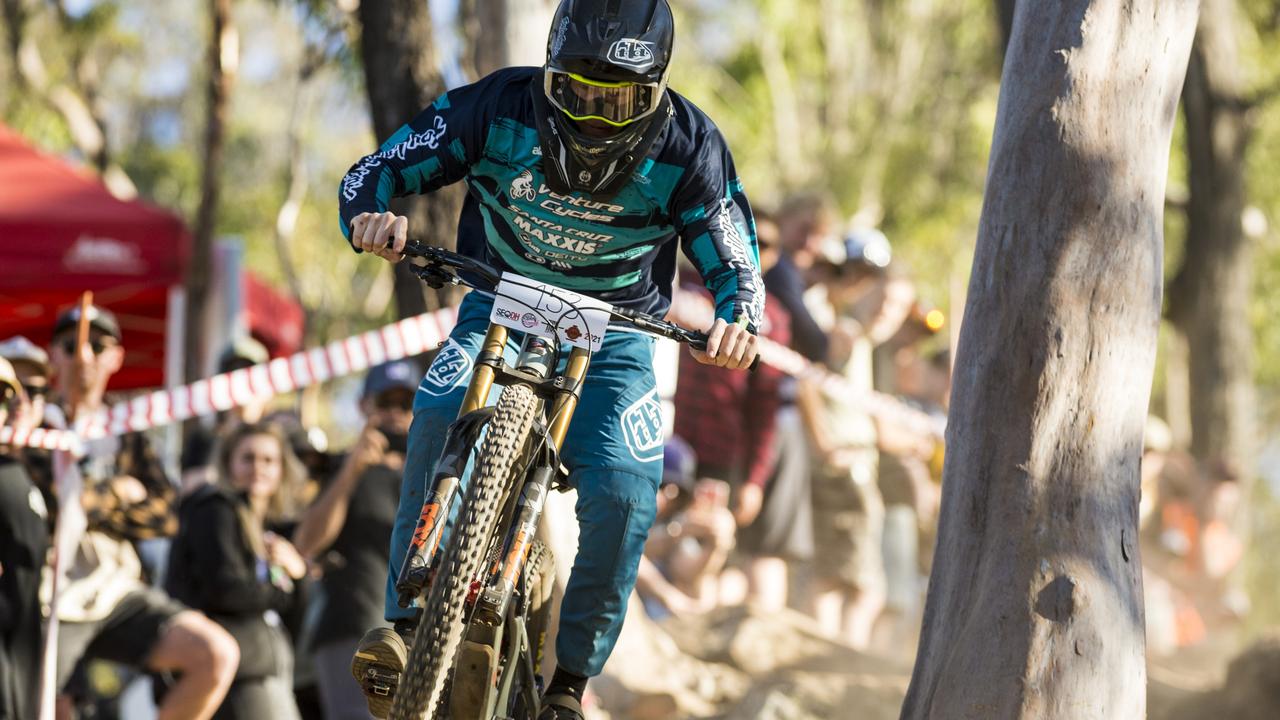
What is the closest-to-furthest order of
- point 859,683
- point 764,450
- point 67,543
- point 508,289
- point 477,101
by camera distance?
point 508,289, point 477,101, point 67,543, point 859,683, point 764,450

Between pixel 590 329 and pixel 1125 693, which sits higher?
pixel 590 329

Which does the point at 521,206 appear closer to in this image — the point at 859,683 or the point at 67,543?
the point at 67,543

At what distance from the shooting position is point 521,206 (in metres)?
4.52

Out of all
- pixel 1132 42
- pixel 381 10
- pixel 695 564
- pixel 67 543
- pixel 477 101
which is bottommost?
pixel 67 543

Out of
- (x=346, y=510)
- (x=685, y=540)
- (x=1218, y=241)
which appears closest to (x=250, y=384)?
(x=346, y=510)

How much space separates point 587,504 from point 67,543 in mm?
2759

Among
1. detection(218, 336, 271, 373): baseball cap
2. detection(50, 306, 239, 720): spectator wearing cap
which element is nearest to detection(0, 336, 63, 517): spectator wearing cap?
detection(50, 306, 239, 720): spectator wearing cap

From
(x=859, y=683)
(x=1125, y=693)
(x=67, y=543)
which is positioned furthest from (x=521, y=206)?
(x=859, y=683)

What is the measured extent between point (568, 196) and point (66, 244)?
703 cm

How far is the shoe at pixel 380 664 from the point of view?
12.9ft

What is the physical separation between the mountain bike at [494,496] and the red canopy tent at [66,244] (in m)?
6.92

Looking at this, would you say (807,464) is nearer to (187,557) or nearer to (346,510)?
(346,510)

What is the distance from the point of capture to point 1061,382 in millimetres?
4547

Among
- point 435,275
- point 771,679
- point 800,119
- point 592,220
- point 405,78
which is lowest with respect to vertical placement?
point 771,679
